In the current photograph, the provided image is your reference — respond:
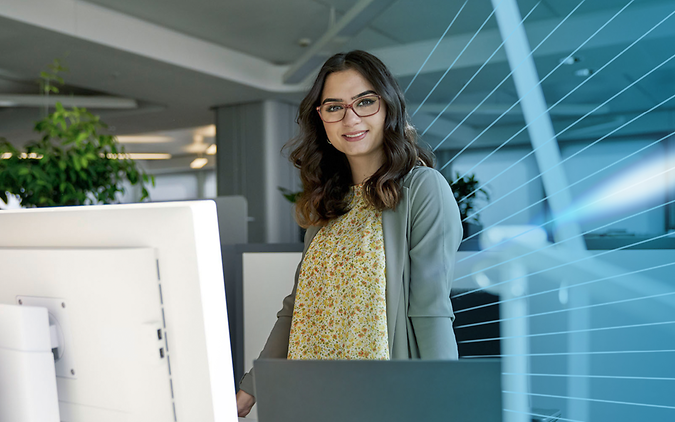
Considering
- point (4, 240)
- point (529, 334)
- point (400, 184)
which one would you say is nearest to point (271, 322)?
point (529, 334)

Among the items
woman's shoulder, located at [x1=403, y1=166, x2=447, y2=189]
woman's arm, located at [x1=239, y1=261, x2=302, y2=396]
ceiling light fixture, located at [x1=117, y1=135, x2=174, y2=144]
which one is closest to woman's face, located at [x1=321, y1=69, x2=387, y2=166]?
woman's shoulder, located at [x1=403, y1=166, x2=447, y2=189]

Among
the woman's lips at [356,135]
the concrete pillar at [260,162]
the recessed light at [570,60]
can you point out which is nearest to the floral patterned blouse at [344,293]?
the woman's lips at [356,135]

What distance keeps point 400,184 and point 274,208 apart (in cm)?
506

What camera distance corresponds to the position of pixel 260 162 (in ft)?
20.0

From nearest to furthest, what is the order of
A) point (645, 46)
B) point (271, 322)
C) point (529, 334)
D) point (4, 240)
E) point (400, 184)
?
point (4, 240) → point (400, 184) → point (645, 46) → point (529, 334) → point (271, 322)

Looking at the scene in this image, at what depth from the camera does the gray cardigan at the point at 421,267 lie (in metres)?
1.02

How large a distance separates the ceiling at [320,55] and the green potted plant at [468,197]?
12 centimetres

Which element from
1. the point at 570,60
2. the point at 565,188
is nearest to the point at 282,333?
the point at 565,188

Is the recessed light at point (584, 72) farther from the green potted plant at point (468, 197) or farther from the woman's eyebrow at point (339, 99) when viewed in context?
the woman's eyebrow at point (339, 99)

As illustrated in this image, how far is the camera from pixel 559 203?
1472mm

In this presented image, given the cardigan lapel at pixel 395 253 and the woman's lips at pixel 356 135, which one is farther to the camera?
the woman's lips at pixel 356 135

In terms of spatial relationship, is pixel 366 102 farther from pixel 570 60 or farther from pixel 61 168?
pixel 61 168

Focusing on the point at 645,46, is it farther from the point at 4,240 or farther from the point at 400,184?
the point at 4,240

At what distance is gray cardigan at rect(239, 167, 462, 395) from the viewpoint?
40.0 inches
